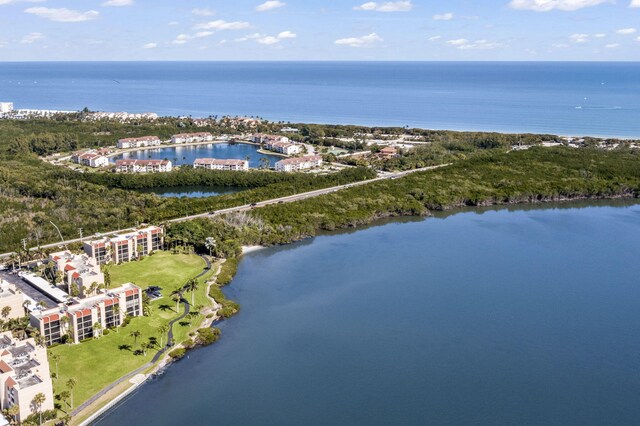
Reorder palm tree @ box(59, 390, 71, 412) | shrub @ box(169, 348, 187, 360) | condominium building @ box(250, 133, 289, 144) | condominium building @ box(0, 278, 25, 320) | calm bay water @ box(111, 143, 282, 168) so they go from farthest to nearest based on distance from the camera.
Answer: condominium building @ box(250, 133, 289, 144), calm bay water @ box(111, 143, 282, 168), condominium building @ box(0, 278, 25, 320), shrub @ box(169, 348, 187, 360), palm tree @ box(59, 390, 71, 412)

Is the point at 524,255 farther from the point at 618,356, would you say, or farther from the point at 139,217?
the point at 139,217

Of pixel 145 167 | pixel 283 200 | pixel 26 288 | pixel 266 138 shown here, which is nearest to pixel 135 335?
pixel 26 288

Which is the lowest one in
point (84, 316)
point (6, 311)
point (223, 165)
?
point (84, 316)

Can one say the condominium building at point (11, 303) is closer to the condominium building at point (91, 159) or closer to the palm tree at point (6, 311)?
the palm tree at point (6, 311)

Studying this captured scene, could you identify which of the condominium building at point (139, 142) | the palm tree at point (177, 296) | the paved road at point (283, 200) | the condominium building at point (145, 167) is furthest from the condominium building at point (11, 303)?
the condominium building at point (139, 142)

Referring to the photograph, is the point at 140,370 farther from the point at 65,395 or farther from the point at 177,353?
the point at 65,395

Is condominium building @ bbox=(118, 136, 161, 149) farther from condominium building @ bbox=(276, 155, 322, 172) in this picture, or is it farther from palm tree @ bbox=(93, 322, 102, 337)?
palm tree @ bbox=(93, 322, 102, 337)

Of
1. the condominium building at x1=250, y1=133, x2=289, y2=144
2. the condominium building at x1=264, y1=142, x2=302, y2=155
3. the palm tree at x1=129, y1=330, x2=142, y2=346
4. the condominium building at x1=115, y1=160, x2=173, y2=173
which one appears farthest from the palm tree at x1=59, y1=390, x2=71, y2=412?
the condominium building at x1=250, y1=133, x2=289, y2=144
